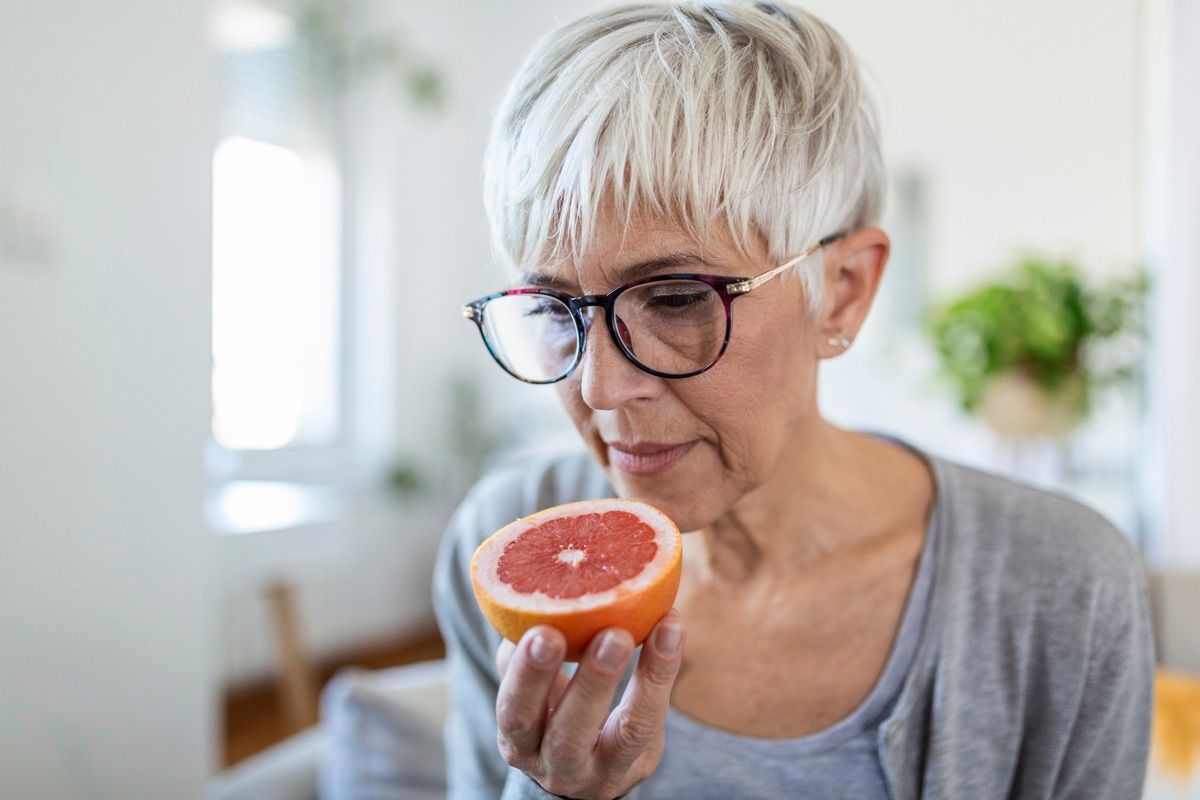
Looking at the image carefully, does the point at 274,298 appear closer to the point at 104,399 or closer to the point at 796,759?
the point at 104,399

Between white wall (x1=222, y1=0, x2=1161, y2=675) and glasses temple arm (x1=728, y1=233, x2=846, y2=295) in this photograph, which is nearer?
glasses temple arm (x1=728, y1=233, x2=846, y2=295)

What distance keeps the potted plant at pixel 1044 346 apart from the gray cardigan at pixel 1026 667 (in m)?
1.37

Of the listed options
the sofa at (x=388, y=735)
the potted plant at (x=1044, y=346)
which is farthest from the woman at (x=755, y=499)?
the potted plant at (x=1044, y=346)

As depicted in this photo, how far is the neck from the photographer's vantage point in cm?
105

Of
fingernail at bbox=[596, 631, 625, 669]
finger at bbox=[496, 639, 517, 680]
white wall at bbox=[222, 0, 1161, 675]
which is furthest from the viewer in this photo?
white wall at bbox=[222, 0, 1161, 675]

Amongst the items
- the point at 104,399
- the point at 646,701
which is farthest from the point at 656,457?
the point at 104,399

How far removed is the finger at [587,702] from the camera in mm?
608

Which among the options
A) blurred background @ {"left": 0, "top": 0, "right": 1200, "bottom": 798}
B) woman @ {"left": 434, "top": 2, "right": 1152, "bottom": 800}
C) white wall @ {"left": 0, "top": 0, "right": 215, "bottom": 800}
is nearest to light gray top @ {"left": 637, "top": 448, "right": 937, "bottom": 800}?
woman @ {"left": 434, "top": 2, "right": 1152, "bottom": 800}

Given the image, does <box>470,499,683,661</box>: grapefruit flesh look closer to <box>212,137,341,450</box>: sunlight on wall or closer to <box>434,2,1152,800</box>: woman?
<box>434,2,1152,800</box>: woman

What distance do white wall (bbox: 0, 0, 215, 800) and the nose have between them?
4.61 ft

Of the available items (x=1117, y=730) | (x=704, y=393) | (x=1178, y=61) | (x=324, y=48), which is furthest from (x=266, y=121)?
(x=1117, y=730)

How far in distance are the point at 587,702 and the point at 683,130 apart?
0.49 metres

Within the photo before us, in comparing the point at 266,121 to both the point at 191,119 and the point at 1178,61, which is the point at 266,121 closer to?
the point at 191,119

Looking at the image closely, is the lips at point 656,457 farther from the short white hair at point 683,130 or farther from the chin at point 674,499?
the short white hair at point 683,130
